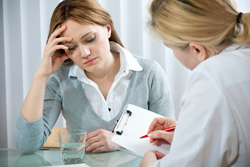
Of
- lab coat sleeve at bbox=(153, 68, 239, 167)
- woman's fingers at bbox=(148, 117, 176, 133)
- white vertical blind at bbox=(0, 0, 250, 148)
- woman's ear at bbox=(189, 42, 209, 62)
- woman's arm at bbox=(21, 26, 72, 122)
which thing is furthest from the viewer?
white vertical blind at bbox=(0, 0, 250, 148)

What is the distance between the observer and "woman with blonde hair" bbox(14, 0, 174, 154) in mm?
1050

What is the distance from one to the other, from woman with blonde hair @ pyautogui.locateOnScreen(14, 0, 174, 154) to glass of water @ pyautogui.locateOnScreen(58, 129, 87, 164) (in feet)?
0.44

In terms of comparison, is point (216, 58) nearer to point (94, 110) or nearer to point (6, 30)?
point (94, 110)

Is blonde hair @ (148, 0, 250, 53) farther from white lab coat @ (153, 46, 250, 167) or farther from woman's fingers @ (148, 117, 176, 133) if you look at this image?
woman's fingers @ (148, 117, 176, 133)

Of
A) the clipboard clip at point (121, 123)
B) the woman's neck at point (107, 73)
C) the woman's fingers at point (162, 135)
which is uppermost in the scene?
the woman's neck at point (107, 73)

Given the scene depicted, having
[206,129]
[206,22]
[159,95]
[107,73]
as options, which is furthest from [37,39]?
[206,129]

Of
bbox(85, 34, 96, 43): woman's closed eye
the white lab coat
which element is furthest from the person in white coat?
bbox(85, 34, 96, 43): woman's closed eye

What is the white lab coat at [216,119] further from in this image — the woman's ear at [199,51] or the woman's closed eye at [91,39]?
the woman's closed eye at [91,39]

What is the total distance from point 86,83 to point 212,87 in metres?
0.80

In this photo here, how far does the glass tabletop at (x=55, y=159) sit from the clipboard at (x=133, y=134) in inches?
2.8

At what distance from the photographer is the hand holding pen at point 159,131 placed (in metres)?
0.80

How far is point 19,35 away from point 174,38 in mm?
1546

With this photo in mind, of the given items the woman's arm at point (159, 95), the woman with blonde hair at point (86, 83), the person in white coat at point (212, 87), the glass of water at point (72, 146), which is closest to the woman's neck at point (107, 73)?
the woman with blonde hair at point (86, 83)

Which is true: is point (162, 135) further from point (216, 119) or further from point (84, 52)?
point (84, 52)
